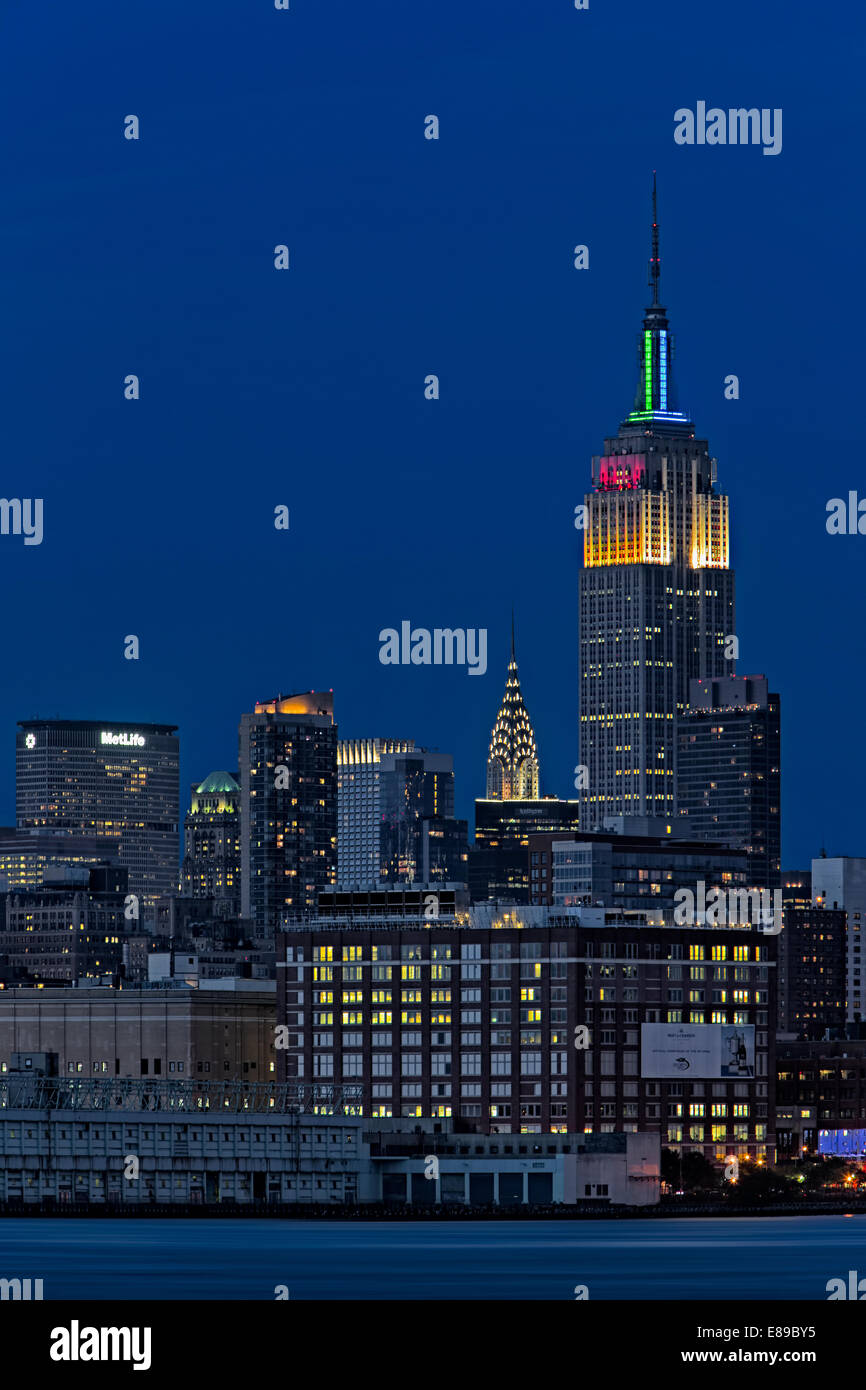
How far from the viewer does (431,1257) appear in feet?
506

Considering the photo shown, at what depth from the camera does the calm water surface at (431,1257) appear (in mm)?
130750

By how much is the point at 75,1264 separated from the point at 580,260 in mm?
77237

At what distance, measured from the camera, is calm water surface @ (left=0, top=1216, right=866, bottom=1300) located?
13075cm
